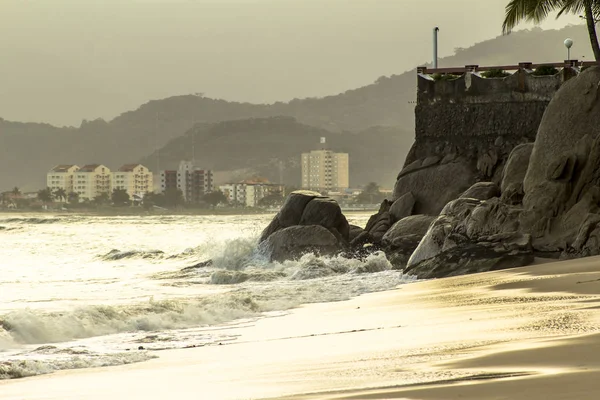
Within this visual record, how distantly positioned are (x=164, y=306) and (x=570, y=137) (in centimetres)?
1024

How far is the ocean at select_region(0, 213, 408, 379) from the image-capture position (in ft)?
33.2

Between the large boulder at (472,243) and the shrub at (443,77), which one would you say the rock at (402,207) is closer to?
the shrub at (443,77)

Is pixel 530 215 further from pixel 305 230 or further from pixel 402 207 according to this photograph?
pixel 402 207

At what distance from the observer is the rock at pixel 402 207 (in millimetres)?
31205

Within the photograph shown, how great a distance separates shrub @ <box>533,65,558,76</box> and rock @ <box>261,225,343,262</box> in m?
10.4

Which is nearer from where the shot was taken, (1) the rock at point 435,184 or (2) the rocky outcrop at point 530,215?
(2) the rocky outcrop at point 530,215

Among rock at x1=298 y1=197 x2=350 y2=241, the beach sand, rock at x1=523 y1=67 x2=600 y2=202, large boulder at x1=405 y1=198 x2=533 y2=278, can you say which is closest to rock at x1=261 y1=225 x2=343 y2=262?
rock at x1=298 y1=197 x2=350 y2=241

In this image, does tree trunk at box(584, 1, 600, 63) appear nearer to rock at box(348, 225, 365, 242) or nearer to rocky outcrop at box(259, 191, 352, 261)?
rocky outcrop at box(259, 191, 352, 261)

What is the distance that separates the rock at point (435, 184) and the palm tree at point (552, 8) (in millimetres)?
6073

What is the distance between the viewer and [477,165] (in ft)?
104

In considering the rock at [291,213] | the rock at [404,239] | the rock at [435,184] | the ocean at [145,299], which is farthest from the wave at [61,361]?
the rock at [435,184]

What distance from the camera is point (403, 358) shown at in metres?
6.74

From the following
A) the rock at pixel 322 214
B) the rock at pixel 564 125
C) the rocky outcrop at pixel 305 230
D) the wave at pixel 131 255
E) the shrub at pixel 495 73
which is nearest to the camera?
the rock at pixel 564 125

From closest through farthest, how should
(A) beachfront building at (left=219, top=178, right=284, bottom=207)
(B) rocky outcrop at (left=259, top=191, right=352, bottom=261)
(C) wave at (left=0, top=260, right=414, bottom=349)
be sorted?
(C) wave at (left=0, top=260, right=414, bottom=349), (B) rocky outcrop at (left=259, top=191, right=352, bottom=261), (A) beachfront building at (left=219, top=178, right=284, bottom=207)
